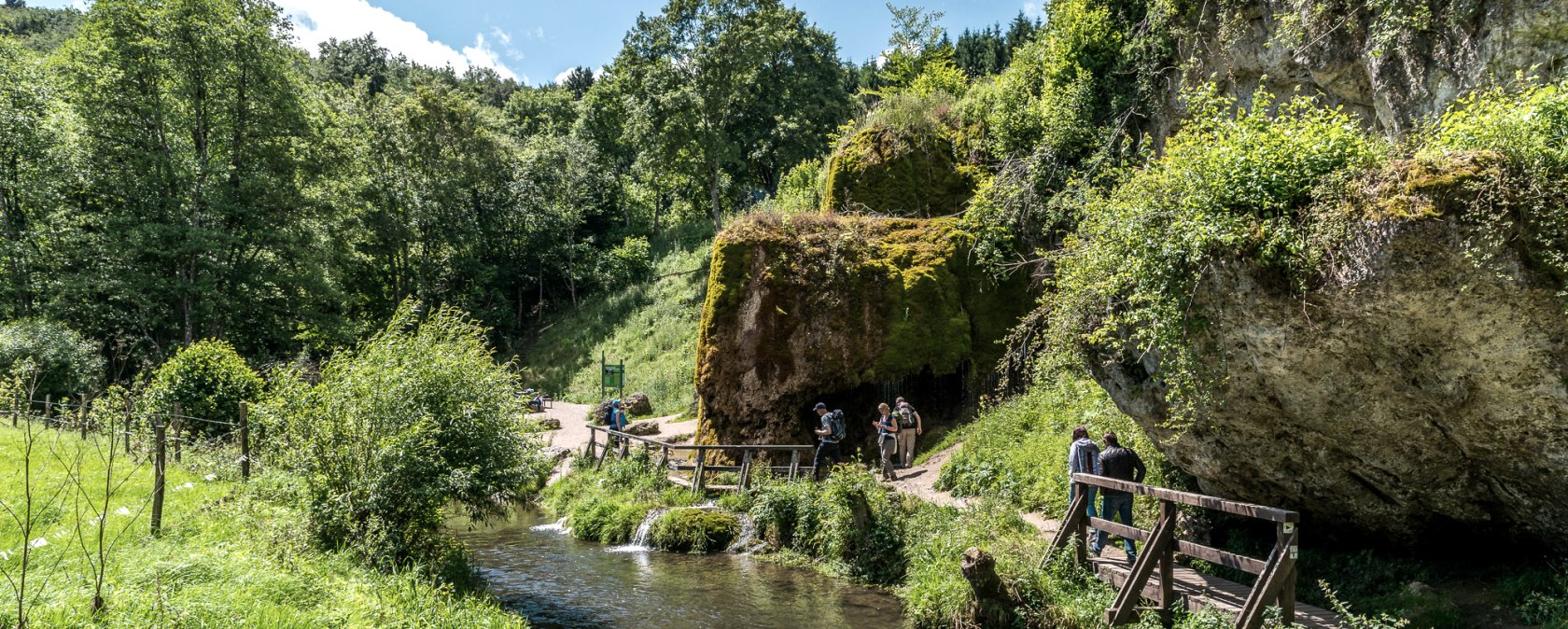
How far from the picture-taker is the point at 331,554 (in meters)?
9.70

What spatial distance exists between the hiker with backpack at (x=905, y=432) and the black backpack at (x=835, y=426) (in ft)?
4.42

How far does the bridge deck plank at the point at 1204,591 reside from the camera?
7.38 meters

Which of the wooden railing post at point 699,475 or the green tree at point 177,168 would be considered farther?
the green tree at point 177,168

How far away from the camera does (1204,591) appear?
8.30 metres

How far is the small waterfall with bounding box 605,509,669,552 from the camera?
48.9ft

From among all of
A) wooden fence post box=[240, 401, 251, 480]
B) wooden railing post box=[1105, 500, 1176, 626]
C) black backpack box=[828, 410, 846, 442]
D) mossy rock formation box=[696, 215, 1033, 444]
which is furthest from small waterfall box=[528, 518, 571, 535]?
wooden railing post box=[1105, 500, 1176, 626]

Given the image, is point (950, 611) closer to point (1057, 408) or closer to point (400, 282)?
point (1057, 408)

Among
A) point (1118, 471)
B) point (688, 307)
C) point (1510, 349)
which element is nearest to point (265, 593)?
point (1118, 471)

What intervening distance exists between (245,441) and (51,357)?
12142mm

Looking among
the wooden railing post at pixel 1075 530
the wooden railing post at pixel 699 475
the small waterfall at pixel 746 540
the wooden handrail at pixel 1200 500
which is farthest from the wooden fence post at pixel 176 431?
the wooden handrail at pixel 1200 500

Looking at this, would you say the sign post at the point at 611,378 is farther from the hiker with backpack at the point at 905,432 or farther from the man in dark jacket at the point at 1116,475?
the man in dark jacket at the point at 1116,475

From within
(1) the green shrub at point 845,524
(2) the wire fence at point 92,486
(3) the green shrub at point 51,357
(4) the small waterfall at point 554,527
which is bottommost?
(4) the small waterfall at point 554,527

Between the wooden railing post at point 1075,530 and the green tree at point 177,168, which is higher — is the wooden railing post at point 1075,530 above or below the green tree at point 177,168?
below

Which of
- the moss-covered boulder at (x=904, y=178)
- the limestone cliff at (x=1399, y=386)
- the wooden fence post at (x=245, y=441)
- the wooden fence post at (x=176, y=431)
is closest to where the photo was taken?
the limestone cliff at (x=1399, y=386)
